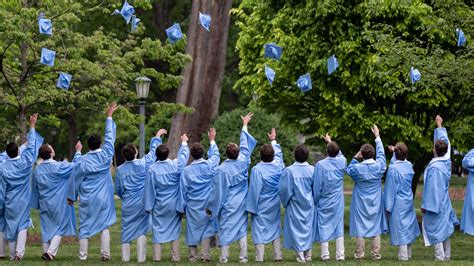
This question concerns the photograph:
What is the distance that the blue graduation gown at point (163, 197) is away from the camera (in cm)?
1535

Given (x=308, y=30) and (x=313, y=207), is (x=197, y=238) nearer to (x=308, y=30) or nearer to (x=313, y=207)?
(x=313, y=207)

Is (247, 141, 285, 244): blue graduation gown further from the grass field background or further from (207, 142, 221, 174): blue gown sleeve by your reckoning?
(207, 142, 221, 174): blue gown sleeve

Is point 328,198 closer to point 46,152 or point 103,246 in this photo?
point 103,246

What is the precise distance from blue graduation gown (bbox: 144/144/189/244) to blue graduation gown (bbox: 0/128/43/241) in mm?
2021

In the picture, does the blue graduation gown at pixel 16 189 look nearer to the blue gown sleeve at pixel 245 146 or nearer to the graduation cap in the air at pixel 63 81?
the graduation cap in the air at pixel 63 81

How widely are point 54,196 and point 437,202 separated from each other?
618 cm

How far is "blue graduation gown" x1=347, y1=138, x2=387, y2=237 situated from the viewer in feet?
51.7

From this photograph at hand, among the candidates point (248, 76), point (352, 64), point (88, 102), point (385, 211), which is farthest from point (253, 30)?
A: point (385, 211)

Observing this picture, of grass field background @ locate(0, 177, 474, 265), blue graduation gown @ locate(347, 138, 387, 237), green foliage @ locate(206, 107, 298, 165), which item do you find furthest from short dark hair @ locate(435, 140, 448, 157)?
green foliage @ locate(206, 107, 298, 165)

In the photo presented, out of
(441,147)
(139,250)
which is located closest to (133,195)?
(139,250)

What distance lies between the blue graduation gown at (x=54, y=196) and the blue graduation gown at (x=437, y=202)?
5.67 m

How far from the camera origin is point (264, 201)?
15.3 metres

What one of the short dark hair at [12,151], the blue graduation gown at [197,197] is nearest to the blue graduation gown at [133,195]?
the blue graduation gown at [197,197]

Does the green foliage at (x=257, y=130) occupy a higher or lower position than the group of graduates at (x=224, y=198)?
higher
